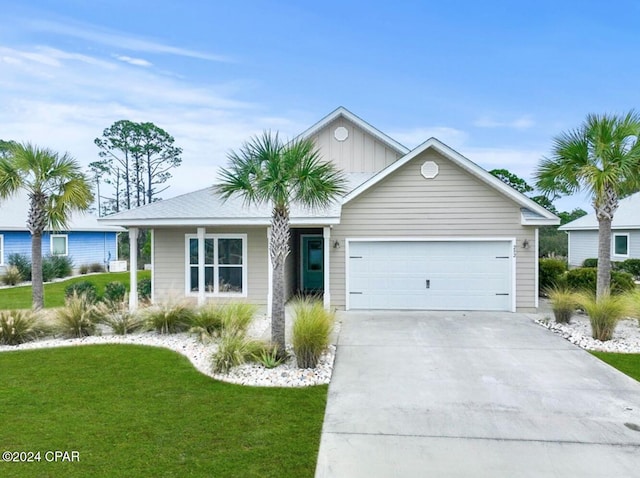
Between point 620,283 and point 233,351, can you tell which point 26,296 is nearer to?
point 233,351

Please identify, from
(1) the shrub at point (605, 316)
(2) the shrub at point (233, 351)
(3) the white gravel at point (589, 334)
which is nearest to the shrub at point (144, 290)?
(2) the shrub at point (233, 351)

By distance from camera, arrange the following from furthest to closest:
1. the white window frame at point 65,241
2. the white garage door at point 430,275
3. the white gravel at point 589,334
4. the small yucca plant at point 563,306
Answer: the white window frame at point 65,241 → the white garage door at point 430,275 → the small yucca plant at point 563,306 → the white gravel at point 589,334

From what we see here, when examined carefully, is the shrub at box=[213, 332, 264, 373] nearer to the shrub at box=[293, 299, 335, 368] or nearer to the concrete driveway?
the shrub at box=[293, 299, 335, 368]

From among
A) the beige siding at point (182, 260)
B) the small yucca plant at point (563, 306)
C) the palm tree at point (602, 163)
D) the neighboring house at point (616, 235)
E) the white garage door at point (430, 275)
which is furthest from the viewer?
the neighboring house at point (616, 235)

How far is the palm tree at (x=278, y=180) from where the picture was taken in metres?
7.03

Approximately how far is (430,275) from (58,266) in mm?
19084

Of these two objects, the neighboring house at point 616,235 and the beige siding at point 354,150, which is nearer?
the beige siding at point 354,150

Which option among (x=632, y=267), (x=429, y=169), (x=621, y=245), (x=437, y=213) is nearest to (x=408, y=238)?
(x=437, y=213)

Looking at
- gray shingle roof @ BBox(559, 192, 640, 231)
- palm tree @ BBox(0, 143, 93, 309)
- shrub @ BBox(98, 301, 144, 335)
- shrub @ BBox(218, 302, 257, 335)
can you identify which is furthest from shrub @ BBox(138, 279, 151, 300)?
gray shingle roof @ BBox(559, 192, 640, 231)

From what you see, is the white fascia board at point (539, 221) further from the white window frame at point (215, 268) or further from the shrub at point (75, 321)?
the shrub at point (75, 321)

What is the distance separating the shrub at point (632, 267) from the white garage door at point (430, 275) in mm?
13632

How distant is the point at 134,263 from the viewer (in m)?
12.4

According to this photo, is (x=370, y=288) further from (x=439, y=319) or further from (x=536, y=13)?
(x=536, y=13)

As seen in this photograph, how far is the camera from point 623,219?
2353cm
